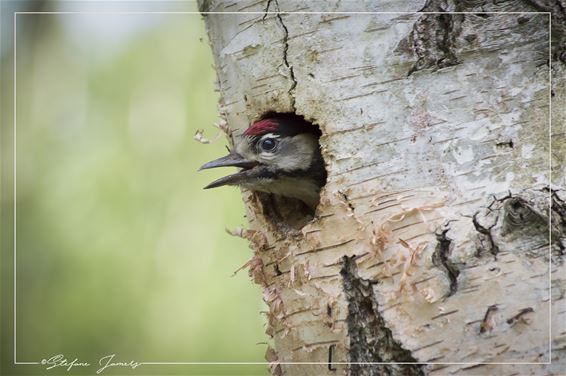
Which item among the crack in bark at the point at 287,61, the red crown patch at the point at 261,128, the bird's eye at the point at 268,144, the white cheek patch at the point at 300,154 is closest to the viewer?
the crack in bark at the point at 287,61

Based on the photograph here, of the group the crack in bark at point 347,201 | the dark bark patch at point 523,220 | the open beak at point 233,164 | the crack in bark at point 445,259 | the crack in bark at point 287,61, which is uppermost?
the crack in bark at point 287,61

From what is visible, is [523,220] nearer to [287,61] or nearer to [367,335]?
[367,335]

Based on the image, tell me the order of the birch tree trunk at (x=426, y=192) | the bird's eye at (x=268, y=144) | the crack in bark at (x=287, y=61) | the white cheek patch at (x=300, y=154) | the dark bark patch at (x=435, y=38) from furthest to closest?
the white cheek patch at (x=300, y=154) < the bird's eye at (x=268, y=144) < the crack in bark at (x=287, y=61) < the dark bark patch at (x=435, y=38) < the birch tree trunk at (x=426, y=192)

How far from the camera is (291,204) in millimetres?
3348

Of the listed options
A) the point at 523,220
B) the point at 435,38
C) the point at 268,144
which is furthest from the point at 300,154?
the point at 523,220

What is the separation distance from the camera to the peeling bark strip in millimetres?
2414

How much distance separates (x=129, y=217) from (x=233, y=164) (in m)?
1.00

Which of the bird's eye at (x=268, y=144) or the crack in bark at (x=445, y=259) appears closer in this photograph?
the crack in bark at (x=445, y=259)

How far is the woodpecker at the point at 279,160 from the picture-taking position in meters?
3.12

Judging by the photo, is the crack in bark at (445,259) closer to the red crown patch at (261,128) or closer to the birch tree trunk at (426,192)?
the birch tree trunk at (426,192)

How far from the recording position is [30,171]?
163 inches

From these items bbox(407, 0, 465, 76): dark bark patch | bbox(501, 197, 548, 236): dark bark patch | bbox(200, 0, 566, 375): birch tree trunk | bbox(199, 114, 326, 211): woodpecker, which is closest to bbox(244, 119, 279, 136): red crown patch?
bbox(199, 114, 326, 211): woodpecker

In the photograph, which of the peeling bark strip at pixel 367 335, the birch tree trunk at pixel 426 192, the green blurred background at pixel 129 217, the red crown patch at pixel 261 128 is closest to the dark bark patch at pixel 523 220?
the birch tree trunk at pixel 426 192

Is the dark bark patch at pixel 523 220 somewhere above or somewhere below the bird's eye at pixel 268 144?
below
